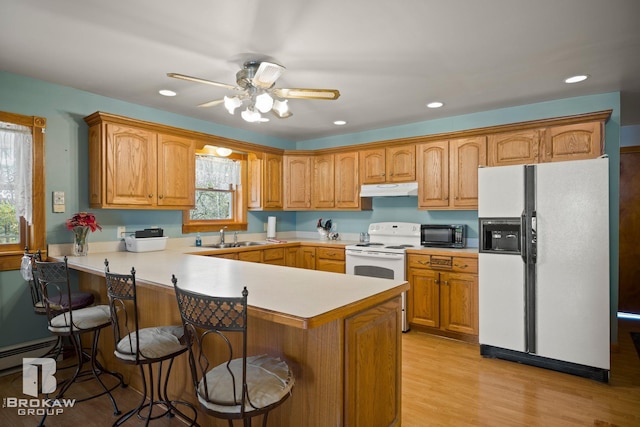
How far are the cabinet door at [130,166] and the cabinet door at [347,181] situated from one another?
235 cm

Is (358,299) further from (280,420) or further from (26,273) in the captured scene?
(26,273)

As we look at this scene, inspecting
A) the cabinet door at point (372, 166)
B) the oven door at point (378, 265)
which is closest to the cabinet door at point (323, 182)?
the cabinet door at point (372, 166)

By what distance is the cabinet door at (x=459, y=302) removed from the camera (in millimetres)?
3605

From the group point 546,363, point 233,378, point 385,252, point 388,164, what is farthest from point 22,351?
point 546,363

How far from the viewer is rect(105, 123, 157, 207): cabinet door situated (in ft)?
11.0

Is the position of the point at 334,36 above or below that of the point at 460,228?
above

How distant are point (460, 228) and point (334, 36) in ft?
8.71

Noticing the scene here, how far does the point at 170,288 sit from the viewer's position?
193cm

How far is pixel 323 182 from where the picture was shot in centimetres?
517

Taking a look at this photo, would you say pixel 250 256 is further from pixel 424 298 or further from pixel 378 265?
pixel 424 298

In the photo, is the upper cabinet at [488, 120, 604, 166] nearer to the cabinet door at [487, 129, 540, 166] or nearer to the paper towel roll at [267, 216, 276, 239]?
the cabinet door at [487, 129, 540, 166]

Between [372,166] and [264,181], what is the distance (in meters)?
1.50

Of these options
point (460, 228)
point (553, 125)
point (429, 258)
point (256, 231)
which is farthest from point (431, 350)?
point (256, 231)

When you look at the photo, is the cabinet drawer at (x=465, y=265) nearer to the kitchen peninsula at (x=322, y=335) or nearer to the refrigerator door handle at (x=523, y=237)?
the refrigerator door handle at (x=523, y=237)
